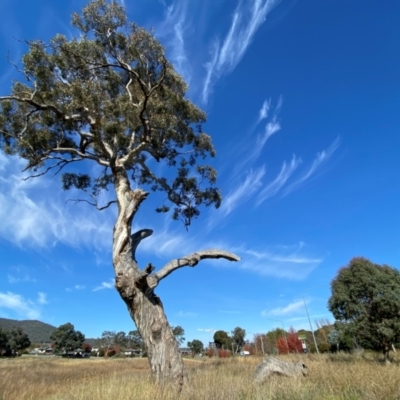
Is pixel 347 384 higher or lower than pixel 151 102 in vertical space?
lower

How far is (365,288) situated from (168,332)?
1174 cm

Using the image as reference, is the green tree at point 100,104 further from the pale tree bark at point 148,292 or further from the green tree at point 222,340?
the green tree at point 222,340

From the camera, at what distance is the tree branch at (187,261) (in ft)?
21.4

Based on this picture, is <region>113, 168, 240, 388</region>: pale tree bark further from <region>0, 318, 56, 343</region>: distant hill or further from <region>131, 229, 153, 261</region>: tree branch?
<region>0, 318, 56, 343</region>: distant hill

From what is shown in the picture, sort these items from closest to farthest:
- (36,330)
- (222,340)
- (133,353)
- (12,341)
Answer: (12,341) < (222,340) < (133,353) < (36,330)

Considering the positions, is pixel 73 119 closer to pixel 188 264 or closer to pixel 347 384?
pixel 188 264

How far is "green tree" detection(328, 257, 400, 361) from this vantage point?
13055 mm

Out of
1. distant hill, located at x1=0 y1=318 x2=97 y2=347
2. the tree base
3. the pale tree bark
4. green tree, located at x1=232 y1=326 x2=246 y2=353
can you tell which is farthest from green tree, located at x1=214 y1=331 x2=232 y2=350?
distant hill, located at x1=0 y1=318 x2=97 y2=347

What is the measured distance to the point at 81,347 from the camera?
76438 millimetres

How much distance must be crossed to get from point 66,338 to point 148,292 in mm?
80048

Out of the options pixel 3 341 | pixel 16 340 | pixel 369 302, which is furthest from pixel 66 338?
pixel 369 302

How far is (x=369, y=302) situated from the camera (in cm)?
1398

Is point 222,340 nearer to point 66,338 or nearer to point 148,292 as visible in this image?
point 66,338

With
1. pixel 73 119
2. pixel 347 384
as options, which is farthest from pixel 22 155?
pixel 347 384
